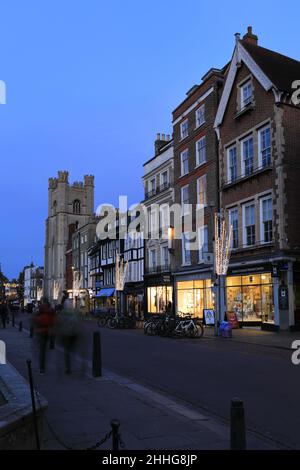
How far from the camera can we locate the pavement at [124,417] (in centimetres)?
617

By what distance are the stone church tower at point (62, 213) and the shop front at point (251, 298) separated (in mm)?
79795

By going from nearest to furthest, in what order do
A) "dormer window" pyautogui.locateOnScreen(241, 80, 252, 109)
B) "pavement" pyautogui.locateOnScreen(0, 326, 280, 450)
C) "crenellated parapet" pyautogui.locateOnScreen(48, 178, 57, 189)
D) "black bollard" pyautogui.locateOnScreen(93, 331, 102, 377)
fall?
"pavement" pyautogui.locateOnScreen(0, 326, 280, 450) → "black bollard" pyautogui.locateOnScreen(93, 331, 102, 377) → "dormer window" pyautogui.locateOnScreen(241, 80, 252, 109) → "crenellated parapet" pyautogui.locateOnScreen(48, 178, 57, 189)

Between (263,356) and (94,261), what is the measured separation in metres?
55.8

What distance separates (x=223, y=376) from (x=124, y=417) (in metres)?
4.60

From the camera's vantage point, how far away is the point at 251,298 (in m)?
27.5

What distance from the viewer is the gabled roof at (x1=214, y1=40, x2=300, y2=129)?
2612 centimetres

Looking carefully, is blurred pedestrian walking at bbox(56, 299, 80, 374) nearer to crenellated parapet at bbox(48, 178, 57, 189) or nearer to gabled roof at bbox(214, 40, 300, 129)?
gabled roof at bbox(214, 40, 300, 129)

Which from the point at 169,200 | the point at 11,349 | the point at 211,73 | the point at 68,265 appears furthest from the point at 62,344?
the point at 68,265

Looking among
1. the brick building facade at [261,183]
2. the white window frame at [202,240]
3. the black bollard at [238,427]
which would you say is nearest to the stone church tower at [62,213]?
the white window frame at [202,240]

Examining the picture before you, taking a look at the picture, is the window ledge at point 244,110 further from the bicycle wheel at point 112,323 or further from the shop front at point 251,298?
the bicycle wheel at point 112,323

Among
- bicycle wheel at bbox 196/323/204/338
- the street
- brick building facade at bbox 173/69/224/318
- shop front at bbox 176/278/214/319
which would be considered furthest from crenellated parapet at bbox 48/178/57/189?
the street

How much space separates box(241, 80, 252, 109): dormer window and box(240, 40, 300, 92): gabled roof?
138 cm

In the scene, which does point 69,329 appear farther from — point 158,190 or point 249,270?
point 158,190

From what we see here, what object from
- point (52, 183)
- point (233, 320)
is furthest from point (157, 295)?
point (52, 183)
